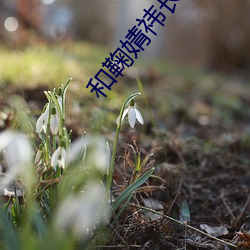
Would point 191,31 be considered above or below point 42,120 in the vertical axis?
above

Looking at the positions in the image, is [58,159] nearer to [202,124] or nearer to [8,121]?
[8,121]

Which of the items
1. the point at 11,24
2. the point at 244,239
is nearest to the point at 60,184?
the point at 244,239

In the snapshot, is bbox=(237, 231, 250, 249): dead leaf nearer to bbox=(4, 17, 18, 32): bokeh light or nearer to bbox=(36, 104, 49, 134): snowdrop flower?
bbox=(36, 104, 49, 134): snowdrop flower

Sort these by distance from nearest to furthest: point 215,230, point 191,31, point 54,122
A: point 54,122 → point 215,230 → point 191,31

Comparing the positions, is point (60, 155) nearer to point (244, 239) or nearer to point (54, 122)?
point (54, 122)

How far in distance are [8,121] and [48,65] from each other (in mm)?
1367

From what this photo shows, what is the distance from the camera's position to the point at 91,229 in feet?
4.27

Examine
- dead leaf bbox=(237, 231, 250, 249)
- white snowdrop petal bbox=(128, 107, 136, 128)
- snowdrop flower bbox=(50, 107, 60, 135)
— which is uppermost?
white snowdrop petal bbox=(128, 107, 136, 128)

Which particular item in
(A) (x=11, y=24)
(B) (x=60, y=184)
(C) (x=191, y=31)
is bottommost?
(A) (x=11, y=24)

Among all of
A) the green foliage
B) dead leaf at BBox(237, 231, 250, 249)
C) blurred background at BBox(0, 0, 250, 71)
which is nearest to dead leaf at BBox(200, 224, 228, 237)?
dead leaf at BBox(237, 231, 250, 249)

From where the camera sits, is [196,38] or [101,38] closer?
[196,38]

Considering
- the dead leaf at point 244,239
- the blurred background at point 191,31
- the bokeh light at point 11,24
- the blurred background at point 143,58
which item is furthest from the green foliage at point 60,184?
the bokeh light at point 11,24

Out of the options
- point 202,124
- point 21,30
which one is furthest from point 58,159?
point 21,30

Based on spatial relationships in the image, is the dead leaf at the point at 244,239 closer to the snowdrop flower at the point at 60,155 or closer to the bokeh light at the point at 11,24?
the snowdrop flower at the point at 60,155
